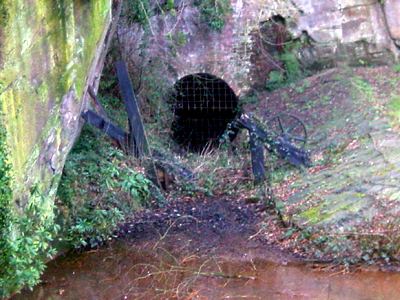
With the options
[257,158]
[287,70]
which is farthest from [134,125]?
[287,70]

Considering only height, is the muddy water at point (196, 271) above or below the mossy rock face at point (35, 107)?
below

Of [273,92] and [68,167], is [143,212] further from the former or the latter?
[273,92]

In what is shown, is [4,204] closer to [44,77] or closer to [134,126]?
[44,77]

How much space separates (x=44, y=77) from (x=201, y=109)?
708 cm

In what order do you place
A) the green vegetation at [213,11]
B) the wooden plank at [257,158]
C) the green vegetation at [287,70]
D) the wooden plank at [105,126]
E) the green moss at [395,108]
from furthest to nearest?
the green vegetation at [287,70], the green vegetation at [213,11], the green moss at [395,108], the wooden plank at [257,158], the wooden plank at [105,126]

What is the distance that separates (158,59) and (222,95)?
1.54 m

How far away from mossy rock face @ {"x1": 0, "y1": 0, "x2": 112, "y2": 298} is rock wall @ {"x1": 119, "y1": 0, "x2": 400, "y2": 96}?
5.22 m

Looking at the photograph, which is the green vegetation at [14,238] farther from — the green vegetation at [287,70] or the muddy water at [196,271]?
the green vegetation at [287,70]

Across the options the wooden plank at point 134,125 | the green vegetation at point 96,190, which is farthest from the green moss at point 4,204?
the wooden plank at point 134,125

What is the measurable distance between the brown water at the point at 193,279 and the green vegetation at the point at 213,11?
5.88 m

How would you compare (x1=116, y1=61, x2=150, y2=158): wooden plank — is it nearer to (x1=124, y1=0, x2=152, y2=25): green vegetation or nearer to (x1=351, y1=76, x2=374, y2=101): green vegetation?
(x1=124, y1=0, x2=152, y2=25): green vegetation

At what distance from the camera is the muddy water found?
24.5 ft

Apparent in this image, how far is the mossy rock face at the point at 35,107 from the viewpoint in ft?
20.9

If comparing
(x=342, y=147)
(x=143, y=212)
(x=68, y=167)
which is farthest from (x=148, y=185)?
(x=342, y=147)
